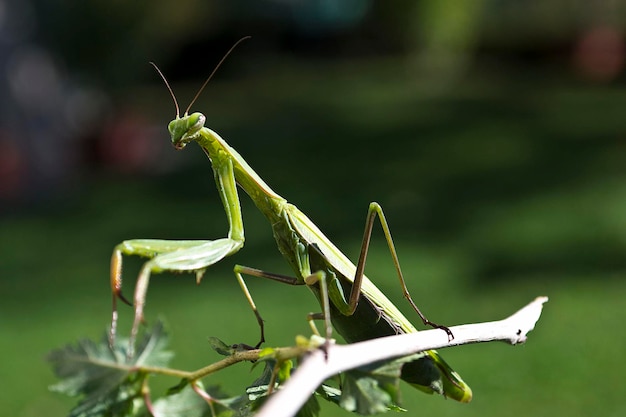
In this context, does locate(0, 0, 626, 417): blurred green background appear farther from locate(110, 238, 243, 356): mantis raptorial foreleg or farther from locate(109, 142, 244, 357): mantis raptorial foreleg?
locate(110, 238, 243, 356): mantis raptorial foreleg

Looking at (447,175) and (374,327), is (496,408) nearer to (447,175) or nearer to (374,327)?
(374,327)

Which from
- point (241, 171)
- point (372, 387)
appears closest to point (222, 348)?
point (372, 387)

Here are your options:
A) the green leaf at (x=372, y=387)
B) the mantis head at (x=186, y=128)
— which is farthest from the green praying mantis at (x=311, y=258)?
the green leaf at (x=372, y=387)

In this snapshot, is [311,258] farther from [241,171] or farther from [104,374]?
[104,374]

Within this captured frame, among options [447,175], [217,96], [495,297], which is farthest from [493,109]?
[495,297]

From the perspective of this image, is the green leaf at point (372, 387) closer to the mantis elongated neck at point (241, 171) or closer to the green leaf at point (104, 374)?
the green leaf at point (104, 374)

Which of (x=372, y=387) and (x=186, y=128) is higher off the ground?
(x=186, y=128)

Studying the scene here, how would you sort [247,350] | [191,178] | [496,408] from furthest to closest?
[191,178], [496,408], [247,350]
